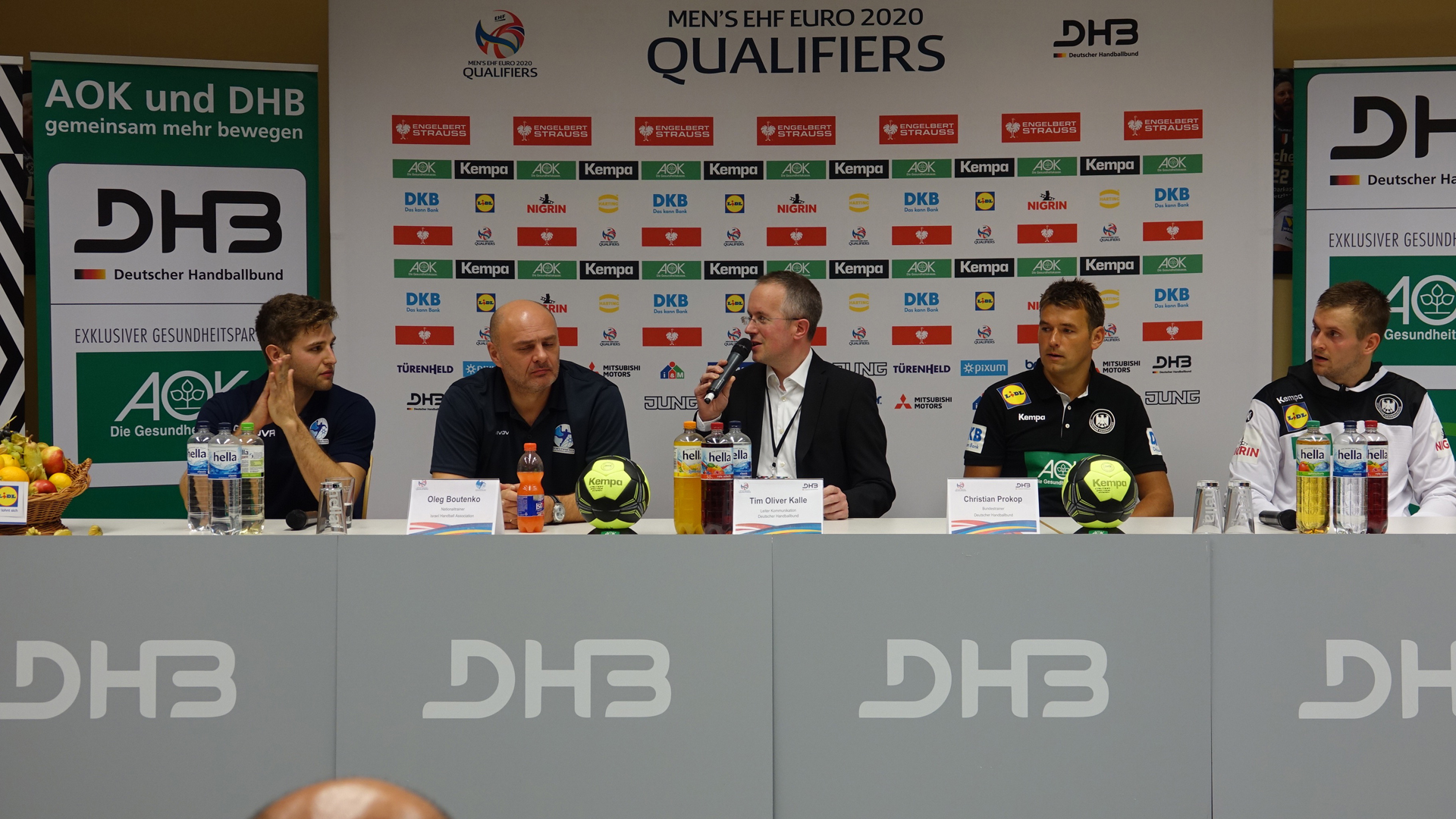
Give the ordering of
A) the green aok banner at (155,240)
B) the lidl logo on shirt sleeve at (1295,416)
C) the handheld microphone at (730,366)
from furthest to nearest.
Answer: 1. the green aok banner at (155,240)
2. the lidl logo on shirt sleeve at (1295,416)
3. the handheld microphone at (730,366)

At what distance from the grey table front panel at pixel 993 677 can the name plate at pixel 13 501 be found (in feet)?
4.42

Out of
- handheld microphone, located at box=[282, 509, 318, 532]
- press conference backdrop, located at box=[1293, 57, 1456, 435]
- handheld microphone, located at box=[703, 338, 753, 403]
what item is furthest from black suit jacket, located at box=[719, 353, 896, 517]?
press conference backdrop, located at box=[1293, 57, 1456, 435]

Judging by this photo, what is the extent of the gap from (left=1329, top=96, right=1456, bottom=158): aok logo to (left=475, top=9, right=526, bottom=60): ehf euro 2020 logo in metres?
2.97

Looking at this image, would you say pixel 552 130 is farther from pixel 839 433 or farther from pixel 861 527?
pixel 861 527

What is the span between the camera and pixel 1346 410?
9.61ft

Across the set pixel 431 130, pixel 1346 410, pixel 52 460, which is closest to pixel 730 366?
pixel 52 460

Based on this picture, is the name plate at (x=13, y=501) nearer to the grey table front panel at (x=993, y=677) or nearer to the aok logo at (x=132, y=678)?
the aok logo at (x=132, y=678)

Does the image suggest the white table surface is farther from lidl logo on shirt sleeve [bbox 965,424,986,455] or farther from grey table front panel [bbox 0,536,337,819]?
lidl logo on shirt sleeve [bbox 965,424,986,455]

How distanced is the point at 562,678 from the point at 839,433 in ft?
3.83

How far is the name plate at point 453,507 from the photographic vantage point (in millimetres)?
1912

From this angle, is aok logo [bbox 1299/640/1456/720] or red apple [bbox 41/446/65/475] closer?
aok logo [bbox 1299/640/1456/720]

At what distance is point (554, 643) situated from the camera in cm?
185

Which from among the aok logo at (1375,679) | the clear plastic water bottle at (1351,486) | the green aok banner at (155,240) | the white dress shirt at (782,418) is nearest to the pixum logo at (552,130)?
the green aok banner at (155,240)

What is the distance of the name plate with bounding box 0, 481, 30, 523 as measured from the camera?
6.29 ft
